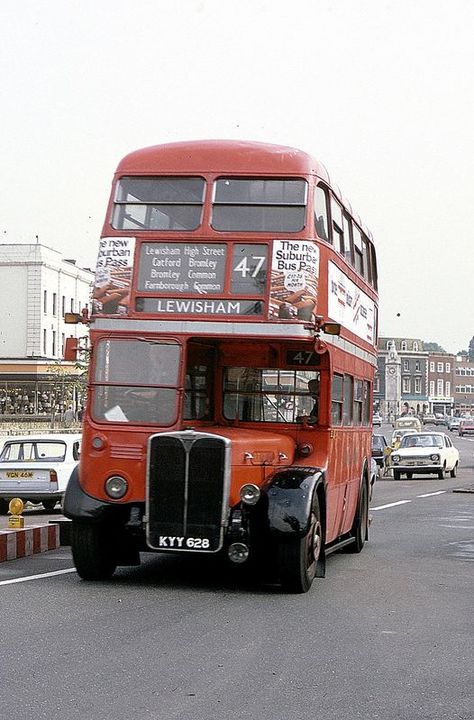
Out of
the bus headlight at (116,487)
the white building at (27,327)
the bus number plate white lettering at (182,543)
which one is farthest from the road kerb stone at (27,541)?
the white building at (27,327)

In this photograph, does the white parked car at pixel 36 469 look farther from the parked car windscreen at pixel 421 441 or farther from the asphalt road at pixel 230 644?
the parked car windscreen at pixel 421 441

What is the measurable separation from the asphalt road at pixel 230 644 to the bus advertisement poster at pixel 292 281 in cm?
262

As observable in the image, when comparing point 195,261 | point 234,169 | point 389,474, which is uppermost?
point 234,169

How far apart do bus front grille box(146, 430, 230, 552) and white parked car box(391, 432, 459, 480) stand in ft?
109

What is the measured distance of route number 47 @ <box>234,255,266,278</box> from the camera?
42.0 feet

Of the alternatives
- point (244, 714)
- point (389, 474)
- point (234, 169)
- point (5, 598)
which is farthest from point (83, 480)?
point (389, 474)

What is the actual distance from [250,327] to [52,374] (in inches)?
3292

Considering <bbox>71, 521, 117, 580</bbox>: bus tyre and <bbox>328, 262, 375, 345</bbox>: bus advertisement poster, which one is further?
<bbox>328, 262, 375, 345</bbox>: bus advertisement poster

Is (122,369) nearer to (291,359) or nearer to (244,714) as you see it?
(291,359)

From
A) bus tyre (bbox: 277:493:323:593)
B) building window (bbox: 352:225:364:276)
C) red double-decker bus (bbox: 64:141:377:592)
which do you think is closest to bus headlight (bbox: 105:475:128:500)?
red double-decker bus (bbox: 64:141:377:592)

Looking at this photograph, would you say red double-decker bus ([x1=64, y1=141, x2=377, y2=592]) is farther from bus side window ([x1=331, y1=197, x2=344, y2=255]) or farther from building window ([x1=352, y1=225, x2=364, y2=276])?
building window ([x1=352, y1=225, x2=364, y2=276])

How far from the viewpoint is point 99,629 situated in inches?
389

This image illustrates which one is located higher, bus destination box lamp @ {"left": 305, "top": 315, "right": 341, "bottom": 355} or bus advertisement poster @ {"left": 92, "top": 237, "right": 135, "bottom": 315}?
bus advertisement poster @ {"left": 92, "top": 237, "right": 135, "bottom": 315}

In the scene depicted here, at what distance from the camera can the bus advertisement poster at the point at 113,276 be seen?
1291 cm
